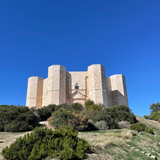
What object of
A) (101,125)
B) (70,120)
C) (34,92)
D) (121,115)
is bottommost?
(101,125)

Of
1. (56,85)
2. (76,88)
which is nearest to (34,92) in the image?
(56,85)

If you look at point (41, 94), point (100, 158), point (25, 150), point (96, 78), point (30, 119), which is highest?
point (96, 78)

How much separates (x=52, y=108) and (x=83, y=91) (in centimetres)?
1116

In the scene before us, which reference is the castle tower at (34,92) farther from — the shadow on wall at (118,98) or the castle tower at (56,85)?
the shadow on wall at (118,98)

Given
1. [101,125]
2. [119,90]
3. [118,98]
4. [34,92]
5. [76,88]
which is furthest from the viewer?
[119,90]

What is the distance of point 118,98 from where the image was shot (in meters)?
29.7

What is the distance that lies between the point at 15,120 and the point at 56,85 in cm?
1632

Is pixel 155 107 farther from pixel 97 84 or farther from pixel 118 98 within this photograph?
pixel 97 84

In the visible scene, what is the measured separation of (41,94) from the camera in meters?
30.2

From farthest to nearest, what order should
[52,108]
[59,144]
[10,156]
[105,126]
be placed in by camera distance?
[52,108] → [105,126] → [59,144] → [10,156]

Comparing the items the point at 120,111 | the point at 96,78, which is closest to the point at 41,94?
the point at 96,78

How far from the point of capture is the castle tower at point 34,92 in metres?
29.0

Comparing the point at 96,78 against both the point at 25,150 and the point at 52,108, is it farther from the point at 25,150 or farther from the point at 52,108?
the point at 25,150

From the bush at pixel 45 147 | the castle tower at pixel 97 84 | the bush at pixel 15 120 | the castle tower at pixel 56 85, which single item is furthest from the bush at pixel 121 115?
the bush at pixel 45 147
